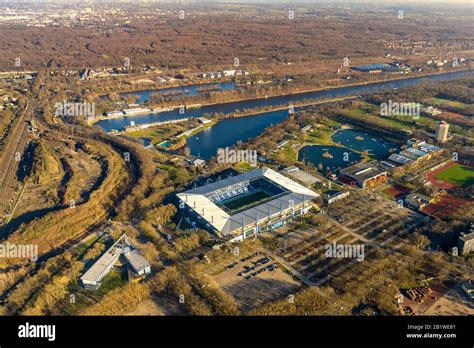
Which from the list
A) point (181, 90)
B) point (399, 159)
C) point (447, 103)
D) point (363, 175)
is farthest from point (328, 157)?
point (181, 90)

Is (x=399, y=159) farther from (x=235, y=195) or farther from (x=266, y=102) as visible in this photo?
(x=266, y=102)

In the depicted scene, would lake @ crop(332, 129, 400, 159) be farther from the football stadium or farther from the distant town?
the football stadium

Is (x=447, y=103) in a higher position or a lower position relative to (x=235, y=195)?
higher

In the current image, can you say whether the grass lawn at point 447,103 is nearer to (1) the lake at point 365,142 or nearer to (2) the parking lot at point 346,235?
(1) the lake at point 365,142

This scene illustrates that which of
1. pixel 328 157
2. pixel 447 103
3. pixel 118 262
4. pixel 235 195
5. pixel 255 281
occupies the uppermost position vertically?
pixel 447 103

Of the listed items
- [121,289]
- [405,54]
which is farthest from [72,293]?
[405,54]

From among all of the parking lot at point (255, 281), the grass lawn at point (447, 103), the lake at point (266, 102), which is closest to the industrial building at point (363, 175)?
the parking lot at point (255, 281)

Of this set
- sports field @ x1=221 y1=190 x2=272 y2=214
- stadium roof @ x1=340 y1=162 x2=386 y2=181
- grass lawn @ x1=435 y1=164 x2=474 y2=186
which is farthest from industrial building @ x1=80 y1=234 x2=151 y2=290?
grass lawn @ x1=435 y1=164 x2=474 y2=186
